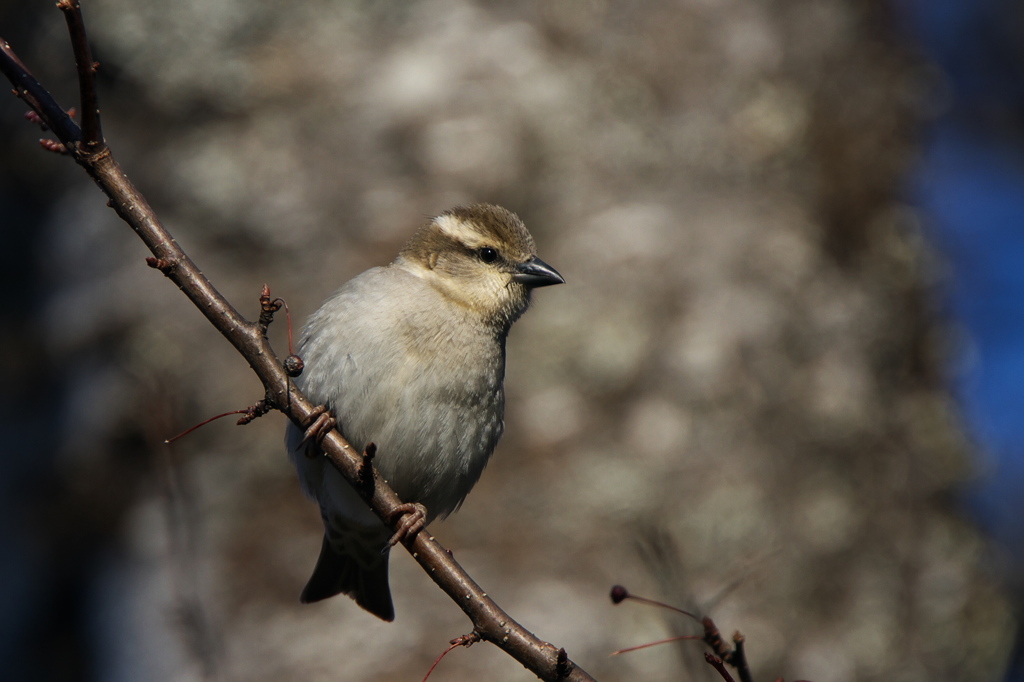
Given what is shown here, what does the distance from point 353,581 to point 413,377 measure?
1093 mm

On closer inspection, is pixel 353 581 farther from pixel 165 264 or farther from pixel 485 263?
pixel 165 264

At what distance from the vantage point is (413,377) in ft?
9.52

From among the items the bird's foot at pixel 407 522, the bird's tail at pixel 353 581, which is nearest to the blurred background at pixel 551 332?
the bird's tail at pixel 353 581

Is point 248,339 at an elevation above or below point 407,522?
above

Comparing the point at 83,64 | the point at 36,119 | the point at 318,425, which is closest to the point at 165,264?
the point at 36,119

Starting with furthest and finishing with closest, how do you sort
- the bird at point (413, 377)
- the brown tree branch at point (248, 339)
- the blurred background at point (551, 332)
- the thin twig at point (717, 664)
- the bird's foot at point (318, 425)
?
the blurred background at point (551, 332) → the bird at point (413, 377) → the bird's foot at point (318, 425) → the brown tree branch at point (248, 339) → the thin twig at point (717, 664)

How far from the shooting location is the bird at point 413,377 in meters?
2.86

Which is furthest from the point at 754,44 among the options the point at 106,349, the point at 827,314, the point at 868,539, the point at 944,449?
the point at 106,349

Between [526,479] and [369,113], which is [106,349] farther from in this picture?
[526,479]

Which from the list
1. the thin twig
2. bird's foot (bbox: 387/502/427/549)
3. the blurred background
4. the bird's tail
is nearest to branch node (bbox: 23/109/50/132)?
bird's foot (bbox: 387/502/427/549)

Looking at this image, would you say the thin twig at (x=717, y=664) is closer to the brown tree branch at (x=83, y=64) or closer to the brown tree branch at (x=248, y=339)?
the brown tree branch at (x=248, y=339)

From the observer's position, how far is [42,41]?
19.8 ft

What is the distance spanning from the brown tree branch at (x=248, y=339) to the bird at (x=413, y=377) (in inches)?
4.3

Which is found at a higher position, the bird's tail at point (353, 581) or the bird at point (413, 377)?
the bird at point (413, 377)
